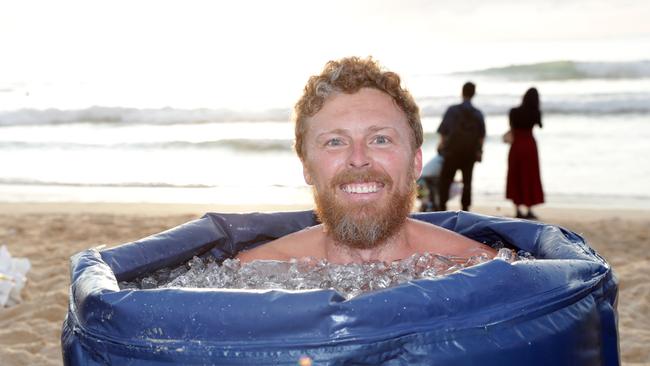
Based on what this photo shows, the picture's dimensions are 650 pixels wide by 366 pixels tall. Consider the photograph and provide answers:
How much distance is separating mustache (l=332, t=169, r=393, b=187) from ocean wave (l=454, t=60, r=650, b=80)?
1519 cm

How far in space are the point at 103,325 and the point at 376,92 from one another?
4.40 ft

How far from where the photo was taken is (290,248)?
3.04m

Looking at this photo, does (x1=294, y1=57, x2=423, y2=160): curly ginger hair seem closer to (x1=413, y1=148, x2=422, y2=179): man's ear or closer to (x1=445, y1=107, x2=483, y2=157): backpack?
(x1=413, y1=148, x2=422, y2=179): man's ear

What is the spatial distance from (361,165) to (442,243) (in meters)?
0.47

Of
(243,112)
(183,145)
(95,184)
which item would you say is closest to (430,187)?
(95,184)

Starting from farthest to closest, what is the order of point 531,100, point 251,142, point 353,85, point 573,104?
point 573,104 < point 251,142 < point 531,100 < point 353,85

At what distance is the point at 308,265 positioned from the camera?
283 cm

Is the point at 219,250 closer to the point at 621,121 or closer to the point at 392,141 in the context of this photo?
the point at 392,141

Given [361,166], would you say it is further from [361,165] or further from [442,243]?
[442,243]

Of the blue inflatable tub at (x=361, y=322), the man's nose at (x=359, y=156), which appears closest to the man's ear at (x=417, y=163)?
the man's nose at (x=359, y=156)

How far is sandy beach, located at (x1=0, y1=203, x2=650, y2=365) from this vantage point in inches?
169

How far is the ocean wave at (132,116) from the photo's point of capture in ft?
49.8

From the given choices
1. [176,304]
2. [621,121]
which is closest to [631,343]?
[176,304]

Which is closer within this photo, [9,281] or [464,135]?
[9,281]
